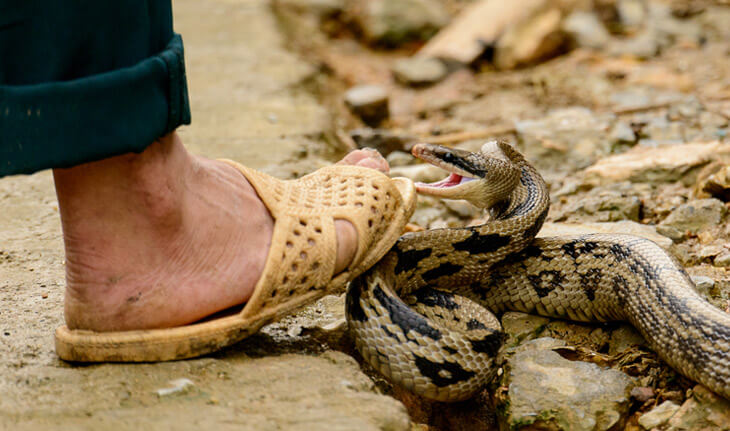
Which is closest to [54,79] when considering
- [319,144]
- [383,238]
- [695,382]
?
[383,238]

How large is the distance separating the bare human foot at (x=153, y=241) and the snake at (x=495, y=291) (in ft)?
1.20

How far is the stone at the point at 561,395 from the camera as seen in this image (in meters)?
Answer: 2.25

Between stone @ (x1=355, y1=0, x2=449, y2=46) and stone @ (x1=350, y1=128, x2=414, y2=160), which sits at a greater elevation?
stone @ (x1=355, y1=0, x2=449, y2=46)

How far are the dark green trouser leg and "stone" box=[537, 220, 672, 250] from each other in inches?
76.9

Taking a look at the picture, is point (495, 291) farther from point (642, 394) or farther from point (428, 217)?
point (428, 217)

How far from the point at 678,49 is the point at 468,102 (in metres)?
2.25

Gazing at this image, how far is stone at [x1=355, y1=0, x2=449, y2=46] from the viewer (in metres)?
7.94

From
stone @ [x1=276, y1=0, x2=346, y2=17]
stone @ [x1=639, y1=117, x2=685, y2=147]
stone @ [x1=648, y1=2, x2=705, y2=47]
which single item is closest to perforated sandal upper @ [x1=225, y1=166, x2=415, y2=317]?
stone @ [x1=639, y1=117, x2=685, y2=147]

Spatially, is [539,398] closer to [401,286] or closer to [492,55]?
[401,286]

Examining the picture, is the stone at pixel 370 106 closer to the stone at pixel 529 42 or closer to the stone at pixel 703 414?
the stone at pixel 529 42

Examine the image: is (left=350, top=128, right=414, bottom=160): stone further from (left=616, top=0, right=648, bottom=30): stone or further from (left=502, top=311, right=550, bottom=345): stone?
(left=616, top=0, right=648, bottom=30): stone

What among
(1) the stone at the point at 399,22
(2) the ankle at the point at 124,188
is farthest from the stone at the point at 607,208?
(1) the stone at the point at 399,22

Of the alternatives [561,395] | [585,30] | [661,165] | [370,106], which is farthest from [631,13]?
[561,395]

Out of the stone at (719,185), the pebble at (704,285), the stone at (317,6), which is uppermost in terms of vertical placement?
the stone at (317,6)
